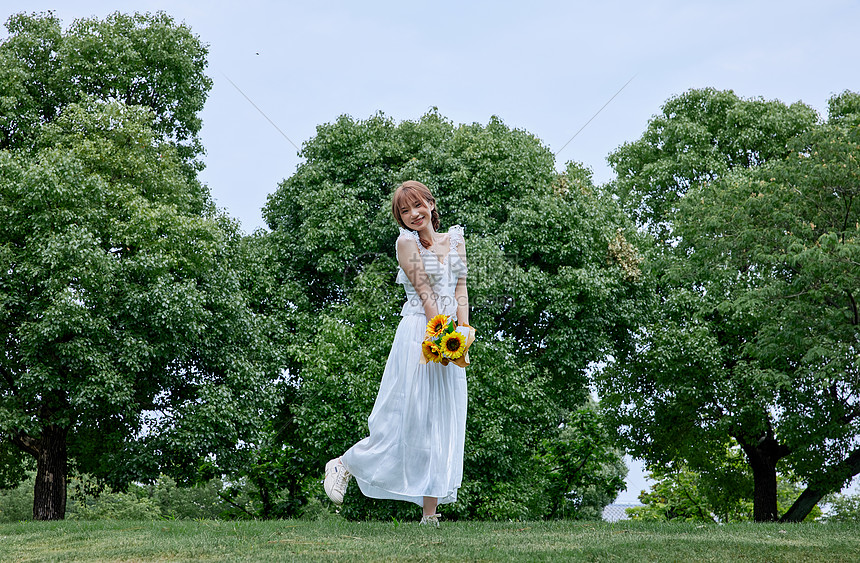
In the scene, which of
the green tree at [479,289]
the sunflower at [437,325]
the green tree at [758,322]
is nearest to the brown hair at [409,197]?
the sunflower at [437,325]

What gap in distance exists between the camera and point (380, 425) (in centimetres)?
783

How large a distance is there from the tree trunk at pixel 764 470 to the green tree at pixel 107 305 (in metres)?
14.4

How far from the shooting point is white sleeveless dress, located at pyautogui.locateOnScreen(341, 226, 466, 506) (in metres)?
7.72

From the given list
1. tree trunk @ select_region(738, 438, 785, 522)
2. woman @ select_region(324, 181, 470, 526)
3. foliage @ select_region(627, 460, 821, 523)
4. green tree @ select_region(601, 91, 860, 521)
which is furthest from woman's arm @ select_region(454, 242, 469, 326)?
tree trunk @ select_region(738, 438, 785, 522)

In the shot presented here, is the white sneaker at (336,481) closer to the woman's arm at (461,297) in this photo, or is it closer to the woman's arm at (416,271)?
the woman's arm at (416,271)

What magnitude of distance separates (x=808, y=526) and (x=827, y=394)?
42.6 feet

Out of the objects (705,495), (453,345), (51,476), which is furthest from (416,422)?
(705,495)

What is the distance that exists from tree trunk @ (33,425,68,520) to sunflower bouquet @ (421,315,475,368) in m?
14.2

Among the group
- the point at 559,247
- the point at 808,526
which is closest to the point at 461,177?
the point at 559,247

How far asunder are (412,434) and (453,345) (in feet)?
3.41

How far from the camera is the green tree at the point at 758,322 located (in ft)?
52.9

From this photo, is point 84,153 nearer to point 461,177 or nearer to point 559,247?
point 461,177

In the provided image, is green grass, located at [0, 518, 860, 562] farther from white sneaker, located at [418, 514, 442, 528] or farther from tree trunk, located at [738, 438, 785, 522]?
tree trunk, located at [738, 438, 785, 522]

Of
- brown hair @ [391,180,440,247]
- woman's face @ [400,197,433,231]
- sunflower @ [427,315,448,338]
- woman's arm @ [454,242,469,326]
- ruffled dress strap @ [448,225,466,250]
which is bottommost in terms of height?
sunflower @ [427,315,448,338]
